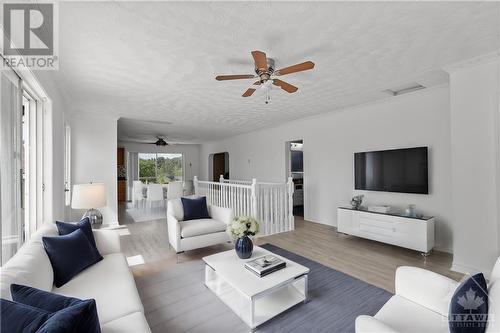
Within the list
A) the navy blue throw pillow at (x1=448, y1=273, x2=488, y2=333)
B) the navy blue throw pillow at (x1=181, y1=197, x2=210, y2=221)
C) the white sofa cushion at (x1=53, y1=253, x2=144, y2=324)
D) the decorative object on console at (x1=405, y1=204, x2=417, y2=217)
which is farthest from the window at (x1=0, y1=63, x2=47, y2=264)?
the decorative object on console at (x1=405, y1=204, x2=417, y2=217)

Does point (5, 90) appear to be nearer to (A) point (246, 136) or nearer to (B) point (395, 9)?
(B) point (395, 9)

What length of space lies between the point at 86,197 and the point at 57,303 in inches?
98.5

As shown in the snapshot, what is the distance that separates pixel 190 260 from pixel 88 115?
3.88 m

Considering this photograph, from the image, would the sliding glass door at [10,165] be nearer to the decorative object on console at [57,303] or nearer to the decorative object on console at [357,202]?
the decorative object on console at [57,303]

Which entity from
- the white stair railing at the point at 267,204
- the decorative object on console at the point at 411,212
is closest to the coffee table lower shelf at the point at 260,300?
the white stair railing at the point at 267,204

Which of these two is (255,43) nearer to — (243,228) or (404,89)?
(243,228)

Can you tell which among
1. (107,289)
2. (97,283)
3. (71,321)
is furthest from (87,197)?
(71,321)

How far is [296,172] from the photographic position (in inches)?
313

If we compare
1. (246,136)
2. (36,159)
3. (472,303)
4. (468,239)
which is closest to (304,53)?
(472,303)

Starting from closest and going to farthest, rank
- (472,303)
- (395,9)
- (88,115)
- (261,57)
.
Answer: (472,303)
(395,9)
(261,57)
(88,115)

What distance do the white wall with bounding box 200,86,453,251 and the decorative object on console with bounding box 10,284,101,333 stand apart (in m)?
4.49

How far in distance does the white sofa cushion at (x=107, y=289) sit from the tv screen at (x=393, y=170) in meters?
4.08

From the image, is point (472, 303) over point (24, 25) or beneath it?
beneath

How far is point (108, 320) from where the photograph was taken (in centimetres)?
142
